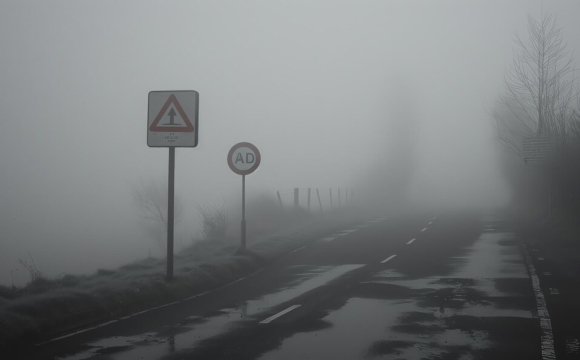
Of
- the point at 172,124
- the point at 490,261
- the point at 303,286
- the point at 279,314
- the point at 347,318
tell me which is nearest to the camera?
the point at 347,318

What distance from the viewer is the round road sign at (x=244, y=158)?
1731cm

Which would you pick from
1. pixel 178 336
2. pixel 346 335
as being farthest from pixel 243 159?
pixel 346 335

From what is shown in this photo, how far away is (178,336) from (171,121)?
17.6 feet

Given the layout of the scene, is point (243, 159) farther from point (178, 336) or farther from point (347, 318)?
point (178, 336)

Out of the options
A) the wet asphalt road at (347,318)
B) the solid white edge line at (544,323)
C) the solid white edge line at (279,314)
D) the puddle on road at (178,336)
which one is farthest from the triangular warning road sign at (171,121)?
the solid white edge line at (544,323)

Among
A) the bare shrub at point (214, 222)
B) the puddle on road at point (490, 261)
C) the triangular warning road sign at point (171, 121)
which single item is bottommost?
the puddle on road at point (490, 261)

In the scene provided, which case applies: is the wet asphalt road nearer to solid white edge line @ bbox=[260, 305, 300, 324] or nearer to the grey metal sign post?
solid white edge line @ bbox=[260, 305, 300, 324]

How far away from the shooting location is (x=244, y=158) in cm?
1742

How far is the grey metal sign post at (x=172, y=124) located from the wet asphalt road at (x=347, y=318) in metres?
2.39

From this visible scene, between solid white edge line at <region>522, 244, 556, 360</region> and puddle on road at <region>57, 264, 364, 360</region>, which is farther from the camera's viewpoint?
puddle on road at <region>57, 264, 364, 360</region>

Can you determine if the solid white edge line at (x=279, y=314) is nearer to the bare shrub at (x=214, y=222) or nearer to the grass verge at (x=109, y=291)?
the grass verge at (x=109, y=291)

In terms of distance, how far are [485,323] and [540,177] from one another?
1056 inches

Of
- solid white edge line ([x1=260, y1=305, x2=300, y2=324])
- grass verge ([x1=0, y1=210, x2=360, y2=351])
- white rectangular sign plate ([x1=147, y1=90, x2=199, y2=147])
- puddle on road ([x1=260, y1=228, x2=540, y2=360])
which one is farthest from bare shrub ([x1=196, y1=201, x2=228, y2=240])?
solid white edge line ([x1=260, y1=305, x2=300, y2=324])

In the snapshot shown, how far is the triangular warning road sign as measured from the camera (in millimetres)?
12484
